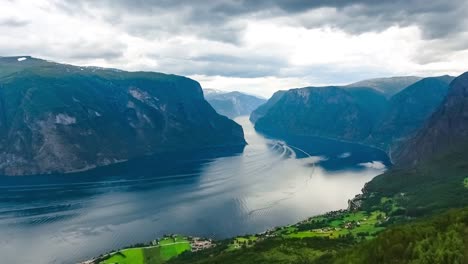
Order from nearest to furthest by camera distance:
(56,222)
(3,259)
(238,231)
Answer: (3,259), (238,231), (56,222)

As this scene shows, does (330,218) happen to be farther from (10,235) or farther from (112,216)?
(10,235)

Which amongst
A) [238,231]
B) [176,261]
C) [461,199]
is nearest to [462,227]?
[176,261]

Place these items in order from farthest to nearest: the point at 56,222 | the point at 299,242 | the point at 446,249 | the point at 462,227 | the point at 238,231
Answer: the point at 56,222, the point at 238,231, the point at 299,242, the point at 462,227, the point at 446,249

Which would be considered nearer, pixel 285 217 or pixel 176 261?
pixel 176 261

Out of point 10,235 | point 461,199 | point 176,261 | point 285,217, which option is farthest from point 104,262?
point 461,199

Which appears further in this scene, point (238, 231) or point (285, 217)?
point (285, 217)

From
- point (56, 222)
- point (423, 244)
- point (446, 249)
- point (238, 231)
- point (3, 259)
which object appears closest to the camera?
point (446, 249)

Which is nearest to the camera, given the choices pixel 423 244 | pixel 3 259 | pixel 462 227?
pixel 423 244

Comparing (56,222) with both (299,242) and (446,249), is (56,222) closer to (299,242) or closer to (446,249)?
(299,242)

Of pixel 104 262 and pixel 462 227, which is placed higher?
pixel 462 227
